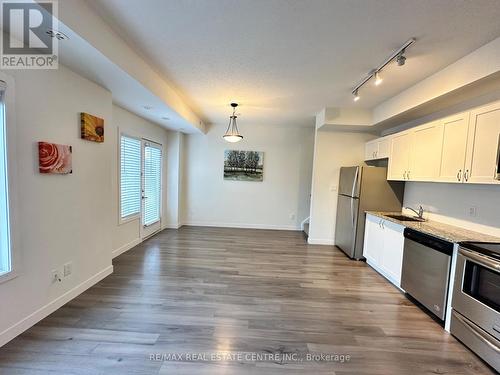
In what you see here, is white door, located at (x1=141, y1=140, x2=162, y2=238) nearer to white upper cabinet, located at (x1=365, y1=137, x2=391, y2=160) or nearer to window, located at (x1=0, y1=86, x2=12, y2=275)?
window, located at (x1=0, y1=86, x2=12, y2=275)

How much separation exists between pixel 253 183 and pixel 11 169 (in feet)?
16.1

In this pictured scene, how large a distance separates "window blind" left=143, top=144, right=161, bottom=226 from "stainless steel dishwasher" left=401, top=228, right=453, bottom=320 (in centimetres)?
471

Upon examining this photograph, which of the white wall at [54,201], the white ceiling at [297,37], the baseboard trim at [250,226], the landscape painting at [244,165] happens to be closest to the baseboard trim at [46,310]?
the white wall at [54,201]

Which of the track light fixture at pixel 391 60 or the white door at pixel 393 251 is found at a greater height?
the track light fixture at pixel 391 60

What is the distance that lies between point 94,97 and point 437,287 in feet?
14.6

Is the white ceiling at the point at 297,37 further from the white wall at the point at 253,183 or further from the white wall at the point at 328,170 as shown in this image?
the white wall at the point at 253,183

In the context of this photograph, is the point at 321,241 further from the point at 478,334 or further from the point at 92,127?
the point at 92,127

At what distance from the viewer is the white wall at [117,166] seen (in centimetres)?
383

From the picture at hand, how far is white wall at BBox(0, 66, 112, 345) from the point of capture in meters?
2.05

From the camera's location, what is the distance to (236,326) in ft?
7.54

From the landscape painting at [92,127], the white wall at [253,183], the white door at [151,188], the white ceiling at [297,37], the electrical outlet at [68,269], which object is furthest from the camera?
the white wall at [253,183]

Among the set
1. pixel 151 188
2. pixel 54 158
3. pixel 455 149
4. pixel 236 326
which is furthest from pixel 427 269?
pixel 151 188

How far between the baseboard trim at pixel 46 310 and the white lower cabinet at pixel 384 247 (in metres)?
3.98

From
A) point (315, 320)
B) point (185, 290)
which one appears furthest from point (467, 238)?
point (185, 290)
